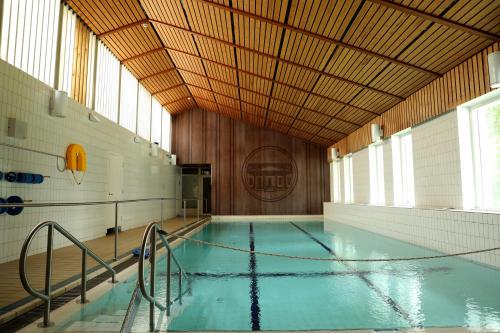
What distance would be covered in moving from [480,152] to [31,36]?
23.5 feet

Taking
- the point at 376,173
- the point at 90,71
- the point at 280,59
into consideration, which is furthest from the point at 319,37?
the point at 376,173

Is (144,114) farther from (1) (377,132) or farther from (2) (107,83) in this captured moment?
(1) (377,132)

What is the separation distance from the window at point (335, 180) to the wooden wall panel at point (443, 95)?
15.4ft

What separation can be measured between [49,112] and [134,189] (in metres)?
4.33

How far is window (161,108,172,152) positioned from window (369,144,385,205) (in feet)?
24.9

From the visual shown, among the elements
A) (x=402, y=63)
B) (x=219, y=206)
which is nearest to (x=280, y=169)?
(x=219, y=206)

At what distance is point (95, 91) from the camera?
7207 mm

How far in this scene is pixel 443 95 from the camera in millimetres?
5992

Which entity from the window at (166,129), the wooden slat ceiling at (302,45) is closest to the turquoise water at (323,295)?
the wooden slat ceiling at (302,45)

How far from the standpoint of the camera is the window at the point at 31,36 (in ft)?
14.6

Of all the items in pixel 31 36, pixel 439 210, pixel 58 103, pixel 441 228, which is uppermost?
pixel 31 36

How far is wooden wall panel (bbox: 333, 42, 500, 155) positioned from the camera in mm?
4961

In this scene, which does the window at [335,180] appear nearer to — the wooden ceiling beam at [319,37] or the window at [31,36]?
the wooden ceiling beam at [319,37]

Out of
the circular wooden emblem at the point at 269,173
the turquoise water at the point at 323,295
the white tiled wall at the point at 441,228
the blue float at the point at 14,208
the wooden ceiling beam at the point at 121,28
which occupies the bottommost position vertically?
the turquoise water at the point at 323,295
